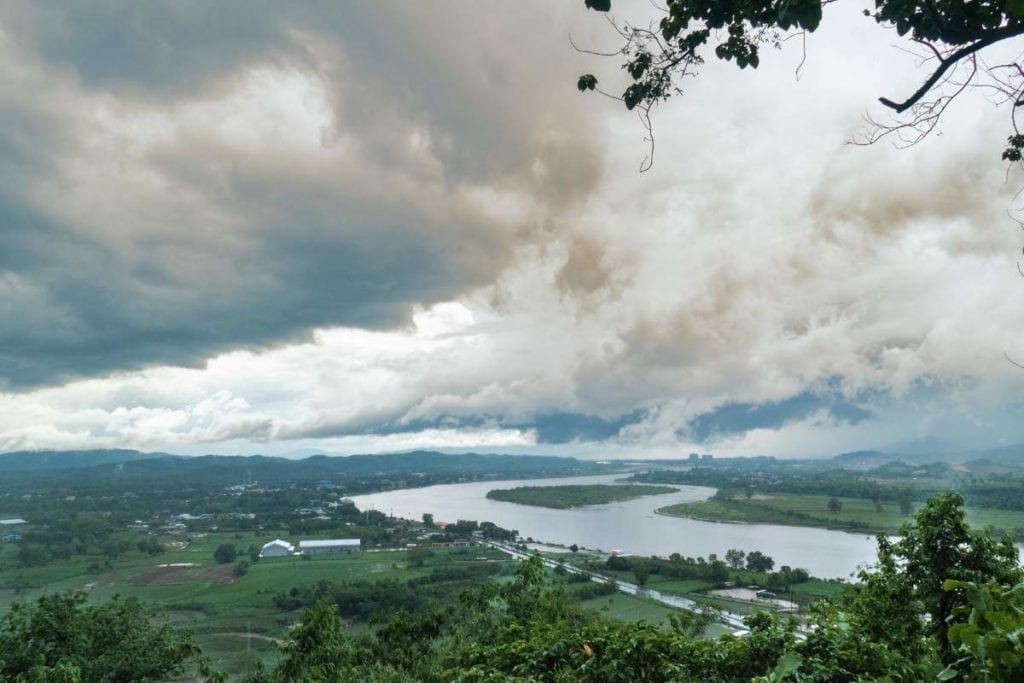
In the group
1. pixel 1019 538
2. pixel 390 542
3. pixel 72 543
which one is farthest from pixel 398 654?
pixel 72 543

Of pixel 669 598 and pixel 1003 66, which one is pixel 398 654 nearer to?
pixel 1003 66

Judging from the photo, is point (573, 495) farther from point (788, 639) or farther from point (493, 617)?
point (788, 639)

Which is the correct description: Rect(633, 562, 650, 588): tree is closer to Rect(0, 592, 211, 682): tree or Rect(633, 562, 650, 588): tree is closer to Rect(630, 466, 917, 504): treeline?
Rect(630, 466, 917, 504): treeline

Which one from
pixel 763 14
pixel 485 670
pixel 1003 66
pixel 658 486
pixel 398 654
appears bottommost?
pixel 658 486

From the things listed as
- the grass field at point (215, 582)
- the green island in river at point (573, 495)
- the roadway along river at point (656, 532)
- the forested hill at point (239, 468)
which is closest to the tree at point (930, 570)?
the grass field at point (215, 582)

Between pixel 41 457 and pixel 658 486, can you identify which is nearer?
pixel 658 486

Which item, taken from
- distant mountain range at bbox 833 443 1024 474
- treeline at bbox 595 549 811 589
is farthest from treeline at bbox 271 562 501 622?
distant mountain range at bbox 833 443 1024 474

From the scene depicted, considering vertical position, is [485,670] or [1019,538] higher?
[485,670]
